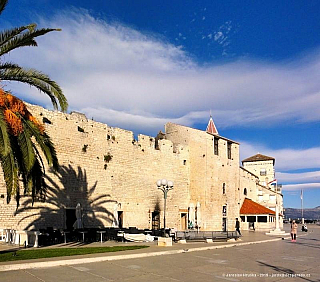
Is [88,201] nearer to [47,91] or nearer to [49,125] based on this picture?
[49,125]

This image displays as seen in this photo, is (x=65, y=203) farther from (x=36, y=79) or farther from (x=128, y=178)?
(x=36, y=79)

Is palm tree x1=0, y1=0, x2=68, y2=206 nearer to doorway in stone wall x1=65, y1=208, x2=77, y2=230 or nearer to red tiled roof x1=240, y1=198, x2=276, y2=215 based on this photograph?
doorway in stone wall x1=65, y1=208, x2=77, y2=230

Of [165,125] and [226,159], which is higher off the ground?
[165,125]

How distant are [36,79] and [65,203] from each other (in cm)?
1106

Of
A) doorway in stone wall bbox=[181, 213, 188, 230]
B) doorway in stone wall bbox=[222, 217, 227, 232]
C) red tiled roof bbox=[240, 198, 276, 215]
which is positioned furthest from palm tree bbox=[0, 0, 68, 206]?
red tiled roof bbox=[240, 198, 276, 215]

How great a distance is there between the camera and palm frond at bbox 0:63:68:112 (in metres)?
10.7

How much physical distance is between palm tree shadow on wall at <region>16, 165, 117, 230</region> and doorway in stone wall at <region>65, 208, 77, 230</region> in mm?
64

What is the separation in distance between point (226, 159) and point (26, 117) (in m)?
25.4

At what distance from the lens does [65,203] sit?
20.5 m

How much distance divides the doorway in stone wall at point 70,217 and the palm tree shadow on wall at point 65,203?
64mm

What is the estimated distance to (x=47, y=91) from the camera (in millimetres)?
11562

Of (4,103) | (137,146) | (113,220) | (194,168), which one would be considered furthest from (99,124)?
(4,103)

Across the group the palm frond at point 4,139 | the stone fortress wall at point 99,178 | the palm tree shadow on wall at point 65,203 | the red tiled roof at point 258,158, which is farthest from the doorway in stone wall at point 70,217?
the red tiled roof at point 258,158

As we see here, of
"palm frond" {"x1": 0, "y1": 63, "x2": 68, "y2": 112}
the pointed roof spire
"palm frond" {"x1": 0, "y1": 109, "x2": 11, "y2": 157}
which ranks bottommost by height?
"palm frond" {"x1": 0, "y1": 109, "x2": 11, "y2": 157}
